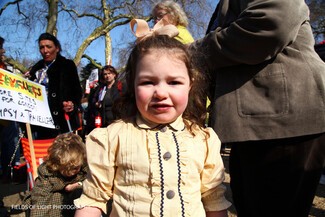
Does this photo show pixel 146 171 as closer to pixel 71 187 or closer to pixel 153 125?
pixel 153 125

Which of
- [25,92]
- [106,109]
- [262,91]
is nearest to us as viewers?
[262,91]

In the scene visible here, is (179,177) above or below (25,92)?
below

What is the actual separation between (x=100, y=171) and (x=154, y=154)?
0.66ft

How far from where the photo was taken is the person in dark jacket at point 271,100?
53.2 inches

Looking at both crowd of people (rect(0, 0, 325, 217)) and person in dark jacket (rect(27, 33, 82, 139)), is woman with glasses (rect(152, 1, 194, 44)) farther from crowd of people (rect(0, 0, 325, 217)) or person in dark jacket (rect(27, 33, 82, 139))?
person in dark jacket (rect(27, 33, 82, 139))

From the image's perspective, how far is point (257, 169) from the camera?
146 cm

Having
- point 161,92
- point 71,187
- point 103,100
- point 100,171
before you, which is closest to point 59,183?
point 71,187

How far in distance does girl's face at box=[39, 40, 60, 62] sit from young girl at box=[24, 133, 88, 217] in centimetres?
141

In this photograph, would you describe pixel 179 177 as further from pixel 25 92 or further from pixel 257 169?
pixel 25 92

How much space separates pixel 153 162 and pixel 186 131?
0.68 ft

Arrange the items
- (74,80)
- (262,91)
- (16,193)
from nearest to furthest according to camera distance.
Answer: (262,91) → (74,80) → (16,193)

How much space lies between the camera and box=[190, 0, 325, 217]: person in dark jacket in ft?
4.44

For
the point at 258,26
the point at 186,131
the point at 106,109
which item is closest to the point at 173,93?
the point at 186,131

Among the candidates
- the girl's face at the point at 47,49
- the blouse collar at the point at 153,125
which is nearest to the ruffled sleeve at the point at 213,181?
the blouse collar at the point at 153,125
